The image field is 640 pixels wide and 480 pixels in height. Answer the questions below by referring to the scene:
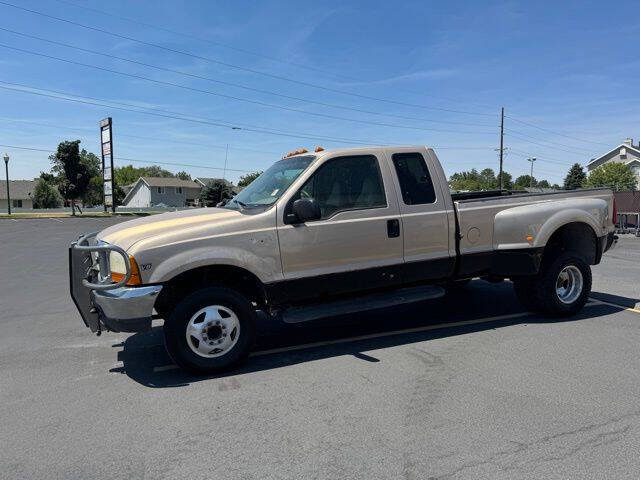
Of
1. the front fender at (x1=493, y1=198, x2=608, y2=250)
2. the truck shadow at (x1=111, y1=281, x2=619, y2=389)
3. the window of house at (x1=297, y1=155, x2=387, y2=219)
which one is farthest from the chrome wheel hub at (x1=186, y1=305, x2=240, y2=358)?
the front fender at (x1=493, y1=198, x2=608, y2=250)

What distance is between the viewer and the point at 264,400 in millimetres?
4215

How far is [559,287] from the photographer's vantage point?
6598 millimetres

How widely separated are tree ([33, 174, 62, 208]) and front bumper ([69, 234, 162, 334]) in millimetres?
83841

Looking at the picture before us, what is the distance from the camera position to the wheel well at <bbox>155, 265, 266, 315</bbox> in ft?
15.8

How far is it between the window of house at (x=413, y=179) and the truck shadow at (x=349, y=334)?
5.09ft

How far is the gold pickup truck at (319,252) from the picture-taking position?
4.68 metres

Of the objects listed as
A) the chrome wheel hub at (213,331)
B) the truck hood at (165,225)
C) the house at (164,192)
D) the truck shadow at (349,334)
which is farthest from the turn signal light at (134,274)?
the house at (164,192)

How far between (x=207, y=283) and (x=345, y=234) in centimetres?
144

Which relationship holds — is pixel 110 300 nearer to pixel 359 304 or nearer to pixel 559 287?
pixel 359 304

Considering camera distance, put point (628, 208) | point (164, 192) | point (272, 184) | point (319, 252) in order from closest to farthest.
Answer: point (319, 252) → point (272, 184) → point (628, 208) → point (164, 192)

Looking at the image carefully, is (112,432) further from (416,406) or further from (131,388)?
(416,406)

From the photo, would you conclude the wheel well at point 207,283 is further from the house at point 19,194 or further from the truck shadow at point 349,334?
the house at point 19,194

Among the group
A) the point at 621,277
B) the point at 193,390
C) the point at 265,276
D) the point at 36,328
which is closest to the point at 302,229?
the point at 265,276

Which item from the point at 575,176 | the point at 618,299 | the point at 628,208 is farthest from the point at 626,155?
the point at 618,299
